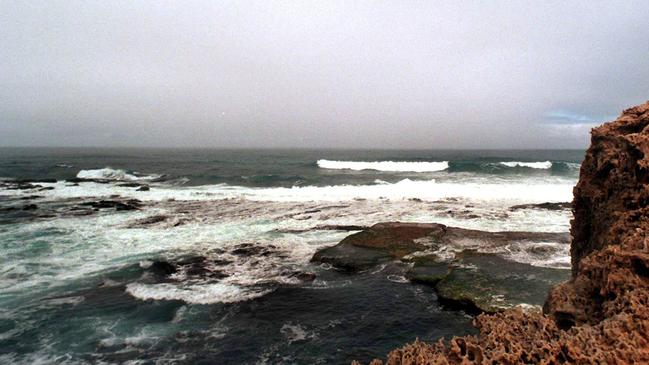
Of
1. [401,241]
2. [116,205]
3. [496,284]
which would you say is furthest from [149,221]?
[496,284]

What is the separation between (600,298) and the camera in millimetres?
4008

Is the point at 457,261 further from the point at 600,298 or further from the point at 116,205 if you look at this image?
the point at 116,205

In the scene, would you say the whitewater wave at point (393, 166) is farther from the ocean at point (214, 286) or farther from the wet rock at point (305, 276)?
the wet rock at point (305, 276)

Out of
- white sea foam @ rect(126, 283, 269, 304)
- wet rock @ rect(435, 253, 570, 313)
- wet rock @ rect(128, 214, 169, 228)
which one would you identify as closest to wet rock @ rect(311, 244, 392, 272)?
wet rock @ rect(435, 253, 570, 313)

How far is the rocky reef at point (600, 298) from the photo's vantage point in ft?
9.64

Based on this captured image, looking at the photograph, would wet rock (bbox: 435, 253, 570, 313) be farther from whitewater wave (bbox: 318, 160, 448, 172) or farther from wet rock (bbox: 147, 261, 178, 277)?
whitewater wave (bbox: 318, 160, 448, 172)

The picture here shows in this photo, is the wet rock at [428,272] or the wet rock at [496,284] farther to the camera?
the wet rock at [428,272]

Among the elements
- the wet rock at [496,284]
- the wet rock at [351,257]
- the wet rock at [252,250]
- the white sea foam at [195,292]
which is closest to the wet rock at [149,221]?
the wet rock at [252,250]

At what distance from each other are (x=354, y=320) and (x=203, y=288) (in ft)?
15.3

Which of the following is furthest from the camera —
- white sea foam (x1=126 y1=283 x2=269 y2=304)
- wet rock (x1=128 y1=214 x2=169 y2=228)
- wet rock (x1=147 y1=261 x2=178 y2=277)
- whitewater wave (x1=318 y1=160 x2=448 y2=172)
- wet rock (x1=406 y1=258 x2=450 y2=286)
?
whitewater wave (x1=318 y1=160 x2=448 y2=172)

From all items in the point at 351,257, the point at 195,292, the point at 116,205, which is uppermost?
the point at 351,257

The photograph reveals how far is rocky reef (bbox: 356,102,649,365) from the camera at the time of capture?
294 centimetres

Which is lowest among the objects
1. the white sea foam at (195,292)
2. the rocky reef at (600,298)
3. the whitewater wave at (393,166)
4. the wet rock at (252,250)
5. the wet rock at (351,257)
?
the white sea foam at (195,292)

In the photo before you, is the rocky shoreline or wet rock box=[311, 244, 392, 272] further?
wet rock box=[311, 244, 392, 272]
